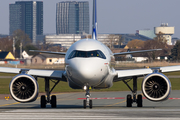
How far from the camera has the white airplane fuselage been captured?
55.6ft

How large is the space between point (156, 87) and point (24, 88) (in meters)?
6.58

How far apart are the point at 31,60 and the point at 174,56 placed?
4798 cm

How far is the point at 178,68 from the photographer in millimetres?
20219

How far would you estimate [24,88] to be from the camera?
62.8 feet

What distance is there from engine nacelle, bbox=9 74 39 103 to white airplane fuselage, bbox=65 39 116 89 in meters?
1.89

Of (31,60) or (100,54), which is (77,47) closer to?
(100,54)

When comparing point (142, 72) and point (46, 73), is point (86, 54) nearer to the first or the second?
point (46, 73)

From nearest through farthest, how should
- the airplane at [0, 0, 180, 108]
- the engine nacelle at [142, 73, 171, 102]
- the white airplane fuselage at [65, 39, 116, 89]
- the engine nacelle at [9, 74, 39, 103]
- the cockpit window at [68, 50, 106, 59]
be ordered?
the white airplane fuselage at [65, 39, 116, 89] < the airplane at [0, 0, 180, 108] < the cockpit window at [68, 50, 106, 59] < the engine nacelle at [142, 73, 171, 102] < the engine nacelle at [9, 74, 39, 103]

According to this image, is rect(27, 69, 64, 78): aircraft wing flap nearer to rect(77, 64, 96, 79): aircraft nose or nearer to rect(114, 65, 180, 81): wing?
rect(114, 65, 180, 81): wing

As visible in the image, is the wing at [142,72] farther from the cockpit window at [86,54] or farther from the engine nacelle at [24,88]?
the engine nacelle at [24,88]

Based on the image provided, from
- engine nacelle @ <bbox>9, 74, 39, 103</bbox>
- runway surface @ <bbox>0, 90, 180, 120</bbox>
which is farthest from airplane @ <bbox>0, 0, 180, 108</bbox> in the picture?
runway surface @ <bbox>0, 90, 180, 120</bbox>

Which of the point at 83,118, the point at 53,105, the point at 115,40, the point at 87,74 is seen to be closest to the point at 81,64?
the point at 87,74

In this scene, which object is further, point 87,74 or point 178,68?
point 178,68

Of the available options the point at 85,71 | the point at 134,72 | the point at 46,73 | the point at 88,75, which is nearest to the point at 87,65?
the point at 85,71
